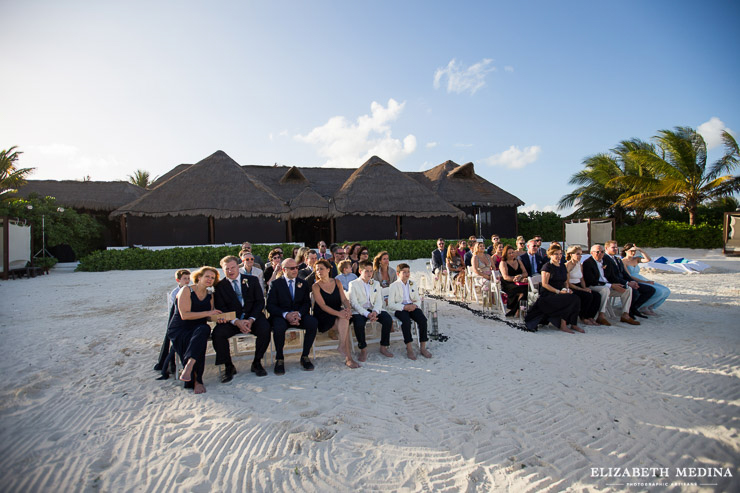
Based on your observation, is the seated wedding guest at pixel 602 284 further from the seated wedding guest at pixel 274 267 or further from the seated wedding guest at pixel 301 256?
the seated wedding guest at pixel 274 267

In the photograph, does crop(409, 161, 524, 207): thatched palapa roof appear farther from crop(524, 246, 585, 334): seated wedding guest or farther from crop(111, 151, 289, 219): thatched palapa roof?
crop(524, 246, 585, 334): seated wedding guest

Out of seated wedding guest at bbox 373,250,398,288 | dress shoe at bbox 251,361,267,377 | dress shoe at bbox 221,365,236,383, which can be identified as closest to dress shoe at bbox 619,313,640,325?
seated wedding guest at bbox 373,250,398,288

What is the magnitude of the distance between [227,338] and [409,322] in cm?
235

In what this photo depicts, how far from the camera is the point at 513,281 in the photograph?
22.5 feet

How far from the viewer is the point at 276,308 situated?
4.77 m

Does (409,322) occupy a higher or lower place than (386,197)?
lower

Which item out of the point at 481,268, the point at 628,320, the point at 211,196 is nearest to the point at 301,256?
the point at 481,268

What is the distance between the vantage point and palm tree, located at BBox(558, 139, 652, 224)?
23234 millimetres

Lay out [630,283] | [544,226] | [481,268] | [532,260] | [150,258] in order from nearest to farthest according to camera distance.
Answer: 1. [630,283]
2. [532,260]
3. [481,268]
4. [150,258]
5. [544,226]

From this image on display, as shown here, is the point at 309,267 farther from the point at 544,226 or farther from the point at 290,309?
the point at 544,226

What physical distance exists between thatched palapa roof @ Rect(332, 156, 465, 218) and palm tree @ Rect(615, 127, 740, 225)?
34.8 feet

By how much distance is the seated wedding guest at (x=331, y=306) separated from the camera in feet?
15.8

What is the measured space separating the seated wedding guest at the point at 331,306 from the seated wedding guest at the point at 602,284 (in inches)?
182

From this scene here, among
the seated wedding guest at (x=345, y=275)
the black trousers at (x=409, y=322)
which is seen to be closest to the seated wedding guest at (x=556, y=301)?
the black trousers at (x=409, y=322)
